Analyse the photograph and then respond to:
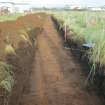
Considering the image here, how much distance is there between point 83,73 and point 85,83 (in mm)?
1688

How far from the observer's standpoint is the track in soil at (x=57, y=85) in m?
9.62

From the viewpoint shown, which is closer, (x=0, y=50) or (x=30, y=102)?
(x=30, y=102)

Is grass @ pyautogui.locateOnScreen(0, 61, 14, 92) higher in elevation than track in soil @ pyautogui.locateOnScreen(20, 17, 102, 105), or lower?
higher

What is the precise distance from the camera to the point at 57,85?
11445 mm

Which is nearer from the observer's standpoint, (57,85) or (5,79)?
(5,79)

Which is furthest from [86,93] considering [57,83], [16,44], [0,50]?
[16,44]

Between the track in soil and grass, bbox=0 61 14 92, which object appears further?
the track in soil

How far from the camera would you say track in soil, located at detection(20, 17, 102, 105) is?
31.6 ft

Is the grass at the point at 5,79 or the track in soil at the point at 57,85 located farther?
the track in soil at the point at 57,85

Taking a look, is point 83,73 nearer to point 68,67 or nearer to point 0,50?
point 68,67

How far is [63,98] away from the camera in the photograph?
9922 mm

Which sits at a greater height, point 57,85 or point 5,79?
point 5,79

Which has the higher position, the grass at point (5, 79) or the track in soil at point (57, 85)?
the grass at point (5, 79)

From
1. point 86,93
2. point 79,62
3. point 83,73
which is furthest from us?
point 79,62
